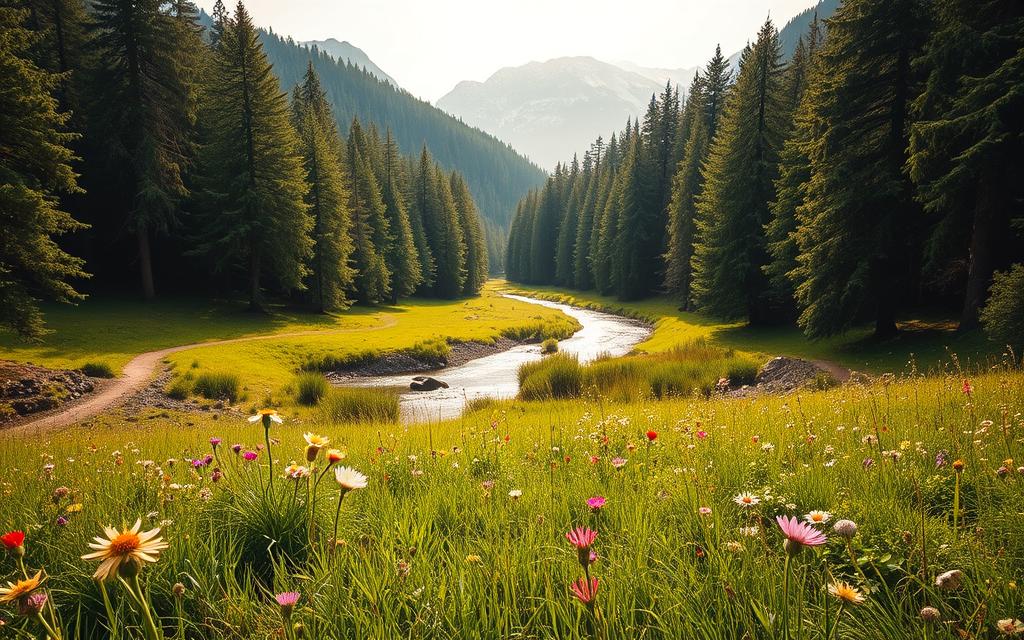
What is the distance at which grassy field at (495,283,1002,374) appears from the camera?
51.5 ft

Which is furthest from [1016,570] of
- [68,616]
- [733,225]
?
[733,225]

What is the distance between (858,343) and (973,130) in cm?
932

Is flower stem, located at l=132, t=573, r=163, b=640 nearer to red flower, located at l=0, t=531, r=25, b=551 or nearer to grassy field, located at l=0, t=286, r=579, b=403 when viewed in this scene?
red flower, located at l=0, t=531, r=25, b=551

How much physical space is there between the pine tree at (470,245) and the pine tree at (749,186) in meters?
48.2

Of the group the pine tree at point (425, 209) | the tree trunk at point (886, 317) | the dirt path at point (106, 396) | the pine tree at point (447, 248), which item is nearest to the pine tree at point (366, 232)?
the pine tree at point (425, 209)

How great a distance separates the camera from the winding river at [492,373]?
19.0m

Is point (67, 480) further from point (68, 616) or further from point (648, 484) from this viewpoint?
point (648, 484)

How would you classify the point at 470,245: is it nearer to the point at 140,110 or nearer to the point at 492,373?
the point at 140,110

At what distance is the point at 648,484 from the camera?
2941 mm

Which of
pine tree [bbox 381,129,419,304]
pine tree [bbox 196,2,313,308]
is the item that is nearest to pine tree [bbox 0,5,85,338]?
pine tree [bbox 196,2,313,308]

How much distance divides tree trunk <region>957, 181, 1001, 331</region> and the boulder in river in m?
22.3

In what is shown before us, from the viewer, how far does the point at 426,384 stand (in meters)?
23.6

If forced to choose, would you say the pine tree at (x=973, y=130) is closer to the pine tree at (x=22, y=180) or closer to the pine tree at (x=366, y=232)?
the pine tree at (x=22, y=180)

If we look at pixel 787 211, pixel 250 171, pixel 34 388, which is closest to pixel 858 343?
pixel 787 211
